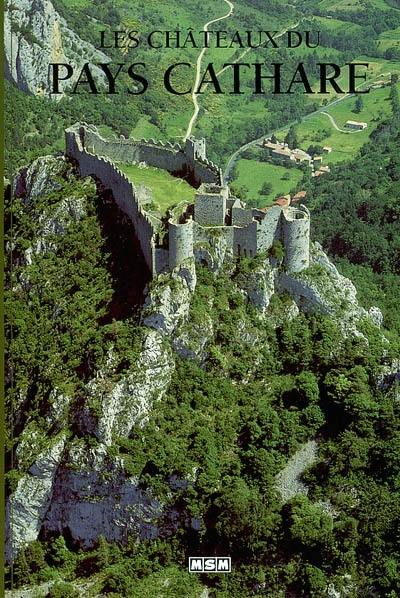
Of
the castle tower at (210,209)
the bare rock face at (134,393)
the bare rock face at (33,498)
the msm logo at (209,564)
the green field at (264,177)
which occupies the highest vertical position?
the green field at (264,177)

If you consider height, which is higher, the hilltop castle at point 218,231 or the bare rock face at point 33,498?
the hilltop castle at point 218,231

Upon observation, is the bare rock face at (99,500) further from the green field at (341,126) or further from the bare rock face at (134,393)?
the green field at (341,126)

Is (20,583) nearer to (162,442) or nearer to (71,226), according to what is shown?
(162,442)

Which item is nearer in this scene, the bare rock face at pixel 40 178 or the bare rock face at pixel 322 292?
the bare rock face at pixel 322 292

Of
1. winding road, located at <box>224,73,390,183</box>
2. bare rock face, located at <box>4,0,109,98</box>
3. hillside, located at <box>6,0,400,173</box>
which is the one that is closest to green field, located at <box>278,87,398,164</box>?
winding road, located at <box>224,73,390,183</box>

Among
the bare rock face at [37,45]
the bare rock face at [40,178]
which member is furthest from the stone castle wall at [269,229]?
the bare rock face at [37,45]

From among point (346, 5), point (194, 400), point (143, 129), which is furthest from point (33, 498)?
point (346, 5)
